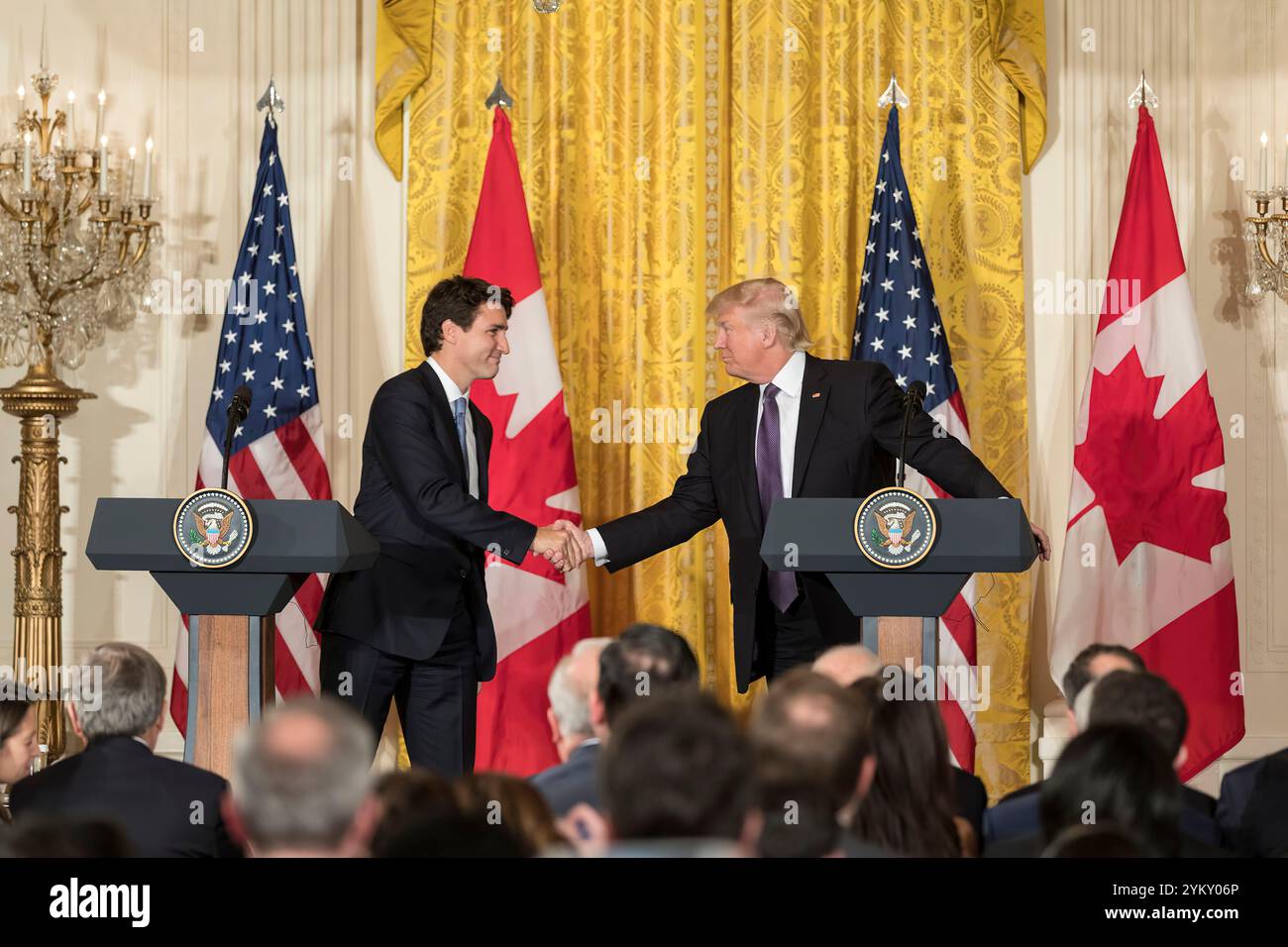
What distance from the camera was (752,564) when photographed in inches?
184

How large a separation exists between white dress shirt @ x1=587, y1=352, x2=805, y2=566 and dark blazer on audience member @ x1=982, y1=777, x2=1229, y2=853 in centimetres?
193

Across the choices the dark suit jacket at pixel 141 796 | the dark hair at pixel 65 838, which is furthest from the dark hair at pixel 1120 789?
the dark suit jacket at pixel 141 796

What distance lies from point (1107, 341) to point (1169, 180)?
86 centimetres

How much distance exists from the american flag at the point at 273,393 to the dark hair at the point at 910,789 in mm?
3646

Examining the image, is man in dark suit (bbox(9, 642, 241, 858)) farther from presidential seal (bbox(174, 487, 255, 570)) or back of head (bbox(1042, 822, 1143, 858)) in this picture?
back of head (bbox(1042, 822, 1143, 858))

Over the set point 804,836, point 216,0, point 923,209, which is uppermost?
point 216,0

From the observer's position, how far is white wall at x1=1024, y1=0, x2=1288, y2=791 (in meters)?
6.26

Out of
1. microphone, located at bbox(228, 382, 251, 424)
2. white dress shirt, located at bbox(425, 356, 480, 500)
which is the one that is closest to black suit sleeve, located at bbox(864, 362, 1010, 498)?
white dress shirt, located at bbox(425, 356, 480, 500)

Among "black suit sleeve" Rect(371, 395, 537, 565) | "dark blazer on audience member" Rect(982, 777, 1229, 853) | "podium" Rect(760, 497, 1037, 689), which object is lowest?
"dark blazer on audience member" Rect(982, 777, 1229, 853)

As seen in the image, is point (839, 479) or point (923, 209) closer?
point (839, 479)

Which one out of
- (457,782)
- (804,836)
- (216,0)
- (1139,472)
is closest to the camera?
(804,836)
